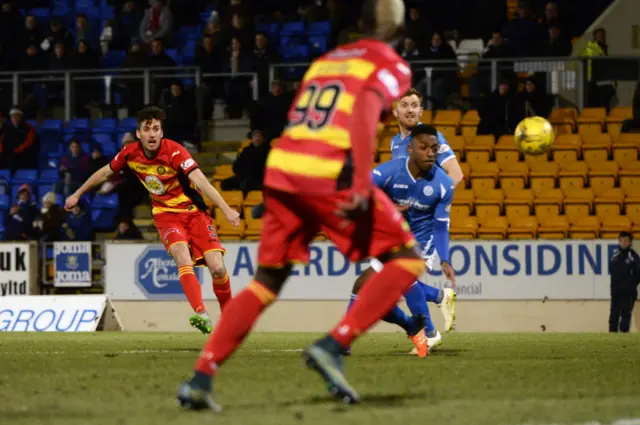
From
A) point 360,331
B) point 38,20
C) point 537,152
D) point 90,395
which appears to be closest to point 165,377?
point 90,395

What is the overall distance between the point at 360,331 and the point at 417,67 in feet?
51.0

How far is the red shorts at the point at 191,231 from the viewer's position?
1241 centimetres

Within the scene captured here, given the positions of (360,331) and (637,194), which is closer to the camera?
(360,331)

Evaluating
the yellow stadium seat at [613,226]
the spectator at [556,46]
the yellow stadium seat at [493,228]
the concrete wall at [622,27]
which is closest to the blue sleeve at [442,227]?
the yellow stadium seat at [493,228]

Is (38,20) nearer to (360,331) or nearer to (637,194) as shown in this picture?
(637,194)

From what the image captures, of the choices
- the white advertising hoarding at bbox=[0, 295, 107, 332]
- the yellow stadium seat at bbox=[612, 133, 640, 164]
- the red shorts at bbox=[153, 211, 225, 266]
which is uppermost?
the red shorts at bbox=[153, 211, 225, 266]

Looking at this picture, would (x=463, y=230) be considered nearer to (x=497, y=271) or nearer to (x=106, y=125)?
(x=497, y=271)

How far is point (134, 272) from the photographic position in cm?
1866

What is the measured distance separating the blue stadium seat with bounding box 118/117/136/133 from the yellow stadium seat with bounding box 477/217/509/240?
6.93 m

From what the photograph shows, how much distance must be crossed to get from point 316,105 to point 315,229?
2.05 feet

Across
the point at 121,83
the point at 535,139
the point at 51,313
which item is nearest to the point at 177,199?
the point at 535,139

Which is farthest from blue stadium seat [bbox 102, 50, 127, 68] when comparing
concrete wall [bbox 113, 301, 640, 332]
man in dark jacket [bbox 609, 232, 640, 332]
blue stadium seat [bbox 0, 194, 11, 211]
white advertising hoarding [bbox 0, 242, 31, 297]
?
man in dark jacket [bbox 609, 232, 640, 332]

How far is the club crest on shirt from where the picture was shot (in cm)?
1230

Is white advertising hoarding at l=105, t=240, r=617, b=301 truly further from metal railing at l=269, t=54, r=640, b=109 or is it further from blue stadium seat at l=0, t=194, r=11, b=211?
blue stadium seat at l=0, t=194, r=11, b=211
